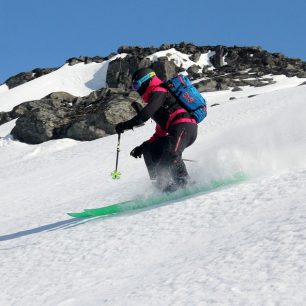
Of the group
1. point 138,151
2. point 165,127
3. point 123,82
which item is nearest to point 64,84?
point 123,82

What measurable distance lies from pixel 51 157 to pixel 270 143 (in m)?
17.0

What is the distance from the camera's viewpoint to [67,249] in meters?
6.14

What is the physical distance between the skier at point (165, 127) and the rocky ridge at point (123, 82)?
1946cm

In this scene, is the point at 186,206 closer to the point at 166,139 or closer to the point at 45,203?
the point at 166,139

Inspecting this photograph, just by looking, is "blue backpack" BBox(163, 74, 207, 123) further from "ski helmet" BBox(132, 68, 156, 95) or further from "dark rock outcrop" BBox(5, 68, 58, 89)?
"dark rock outcrop" BBox(5, 68, 58, 89)

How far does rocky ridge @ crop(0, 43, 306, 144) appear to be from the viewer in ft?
97.4

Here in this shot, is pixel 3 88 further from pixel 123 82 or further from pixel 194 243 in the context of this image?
pixel 194 243

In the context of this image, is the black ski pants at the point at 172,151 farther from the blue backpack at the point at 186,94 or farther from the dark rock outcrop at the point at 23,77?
the dark rock outcrop at the point at 23,77

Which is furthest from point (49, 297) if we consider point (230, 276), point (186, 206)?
point (186, 206)

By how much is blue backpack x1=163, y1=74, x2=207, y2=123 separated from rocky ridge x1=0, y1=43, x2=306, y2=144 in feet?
64.1

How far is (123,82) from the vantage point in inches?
2154

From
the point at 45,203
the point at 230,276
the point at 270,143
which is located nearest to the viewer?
the point at 230,276

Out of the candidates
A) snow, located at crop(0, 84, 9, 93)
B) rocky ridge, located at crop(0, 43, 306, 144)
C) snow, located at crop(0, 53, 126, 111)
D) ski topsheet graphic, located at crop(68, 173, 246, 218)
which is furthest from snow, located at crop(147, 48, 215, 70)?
ski topsheet graphic, located at crop(68, 173, 246, 218)

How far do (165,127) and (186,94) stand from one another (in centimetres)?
60
